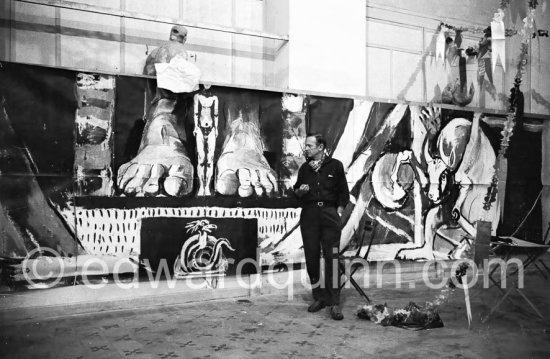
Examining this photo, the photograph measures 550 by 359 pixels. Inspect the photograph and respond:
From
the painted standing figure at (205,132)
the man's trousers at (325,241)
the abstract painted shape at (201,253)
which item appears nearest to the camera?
the man's trousers at (325,241)

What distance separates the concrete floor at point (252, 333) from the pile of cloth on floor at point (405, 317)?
101 millimetres

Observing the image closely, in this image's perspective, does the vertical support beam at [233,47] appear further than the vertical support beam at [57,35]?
Yes

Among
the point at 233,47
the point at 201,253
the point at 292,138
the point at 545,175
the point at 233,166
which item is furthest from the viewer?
the point at 545,175

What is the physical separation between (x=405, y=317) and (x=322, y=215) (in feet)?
4.51

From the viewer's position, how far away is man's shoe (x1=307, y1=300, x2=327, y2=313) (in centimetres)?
518

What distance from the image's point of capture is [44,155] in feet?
16.2

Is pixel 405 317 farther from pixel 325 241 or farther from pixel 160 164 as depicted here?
pixel 160 164

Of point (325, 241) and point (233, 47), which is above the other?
point (233, 47)

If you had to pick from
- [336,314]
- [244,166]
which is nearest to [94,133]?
[244,166]

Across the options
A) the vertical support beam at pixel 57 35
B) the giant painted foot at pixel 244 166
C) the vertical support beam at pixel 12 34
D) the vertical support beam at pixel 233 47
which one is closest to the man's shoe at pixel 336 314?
the giant painted foot at pixel 244 166

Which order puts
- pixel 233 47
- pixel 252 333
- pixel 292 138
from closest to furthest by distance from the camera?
1. pixel 252 333
2. pixel 292 138
3. pixel 233 47

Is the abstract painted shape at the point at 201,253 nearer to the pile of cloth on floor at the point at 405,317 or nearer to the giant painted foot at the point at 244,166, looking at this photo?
the giant painted foot at the point at 244,166

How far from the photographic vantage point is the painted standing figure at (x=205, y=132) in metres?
5.72

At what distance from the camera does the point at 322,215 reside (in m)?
5.13
